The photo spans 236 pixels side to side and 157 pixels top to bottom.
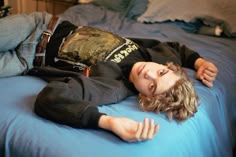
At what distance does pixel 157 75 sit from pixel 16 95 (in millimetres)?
500

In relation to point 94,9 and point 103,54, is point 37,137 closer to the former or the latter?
point 103,54

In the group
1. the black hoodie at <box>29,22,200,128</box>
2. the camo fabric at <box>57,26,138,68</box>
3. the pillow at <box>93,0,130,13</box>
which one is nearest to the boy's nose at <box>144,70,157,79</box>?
the black hoodie at <box>29,22,200,128</box>

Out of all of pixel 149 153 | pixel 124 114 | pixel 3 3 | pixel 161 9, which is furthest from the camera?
pixel 3 3

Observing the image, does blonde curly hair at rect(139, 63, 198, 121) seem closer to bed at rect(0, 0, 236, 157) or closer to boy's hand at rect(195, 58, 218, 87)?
bed at rect(0, 0, 236, 157)

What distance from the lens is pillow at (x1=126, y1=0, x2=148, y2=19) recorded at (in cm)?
234

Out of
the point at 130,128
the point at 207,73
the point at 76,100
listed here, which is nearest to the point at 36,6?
the point at 207,73

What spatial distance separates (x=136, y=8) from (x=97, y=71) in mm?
1231

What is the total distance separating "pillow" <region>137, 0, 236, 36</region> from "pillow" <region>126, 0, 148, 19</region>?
39 millimetres

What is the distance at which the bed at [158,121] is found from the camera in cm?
90

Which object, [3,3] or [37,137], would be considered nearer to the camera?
[37,137]

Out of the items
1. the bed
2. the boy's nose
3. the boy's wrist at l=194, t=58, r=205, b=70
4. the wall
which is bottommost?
the wall

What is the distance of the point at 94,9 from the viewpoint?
2453 millimetres

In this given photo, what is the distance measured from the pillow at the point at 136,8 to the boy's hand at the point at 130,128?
1501 mm

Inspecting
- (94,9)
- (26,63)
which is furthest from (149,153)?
(94,9)
